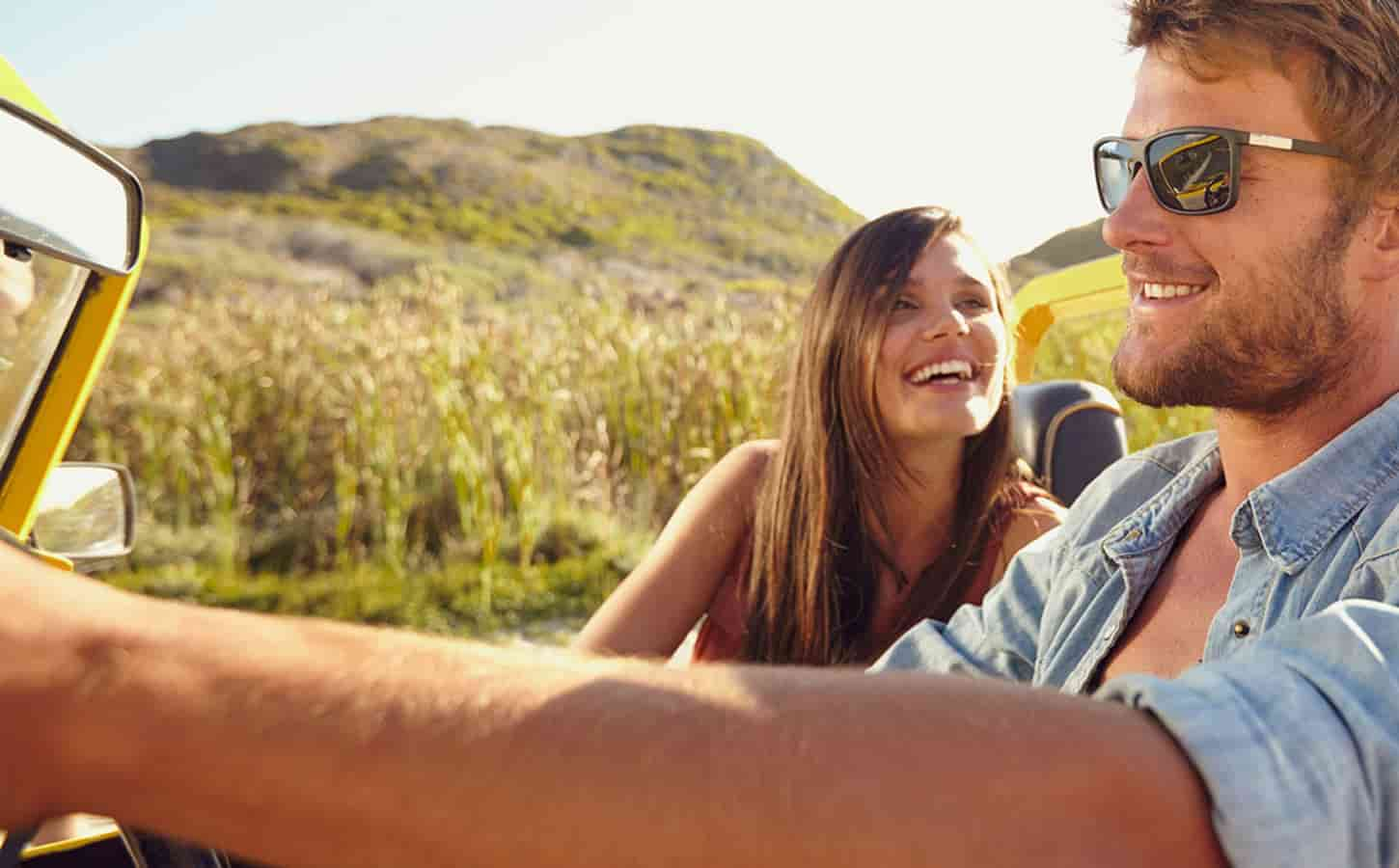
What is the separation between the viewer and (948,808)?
2.24ft

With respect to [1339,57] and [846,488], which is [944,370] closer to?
[846,488]

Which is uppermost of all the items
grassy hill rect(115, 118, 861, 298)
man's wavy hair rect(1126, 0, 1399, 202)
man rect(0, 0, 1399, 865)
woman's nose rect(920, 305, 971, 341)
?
grassy hill rect(115, 118, 861, 298)

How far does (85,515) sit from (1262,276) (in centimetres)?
177

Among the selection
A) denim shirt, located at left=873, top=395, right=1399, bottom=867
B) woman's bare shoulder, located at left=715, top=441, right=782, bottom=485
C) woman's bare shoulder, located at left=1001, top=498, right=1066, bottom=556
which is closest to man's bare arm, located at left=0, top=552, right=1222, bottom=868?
denim shirt, located at left=873, top=395, right=1399, bottom=867

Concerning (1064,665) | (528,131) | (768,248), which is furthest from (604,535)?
(528,131)

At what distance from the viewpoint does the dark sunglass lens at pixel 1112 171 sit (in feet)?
6.04

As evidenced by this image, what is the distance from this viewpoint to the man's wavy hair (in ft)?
5.32

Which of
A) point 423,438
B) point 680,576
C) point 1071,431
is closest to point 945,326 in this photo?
point 1071,431

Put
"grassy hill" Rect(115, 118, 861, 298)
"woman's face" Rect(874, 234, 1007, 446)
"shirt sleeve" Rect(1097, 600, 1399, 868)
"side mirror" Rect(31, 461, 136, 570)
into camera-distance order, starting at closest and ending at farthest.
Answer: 1. "shirt sleeve" Rect(1097, 600, 1399, 868)
2. "side mirror" Rect(31, 461, 136, 570)
3. "woman's face" Rect(874, 234, 1007, 446)
4. "grassy hill" Rect(115, 118, 861, 298)

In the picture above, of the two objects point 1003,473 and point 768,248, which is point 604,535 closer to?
point 1003,473

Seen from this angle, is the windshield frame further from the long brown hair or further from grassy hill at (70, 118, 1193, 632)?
grassy hill at (70, 118, 1193, 632)

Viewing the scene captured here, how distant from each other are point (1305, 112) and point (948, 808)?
1.31 m

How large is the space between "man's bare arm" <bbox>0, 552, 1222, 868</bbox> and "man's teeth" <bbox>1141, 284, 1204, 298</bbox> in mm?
1142

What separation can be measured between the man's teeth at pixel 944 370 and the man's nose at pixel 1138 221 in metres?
1.23
